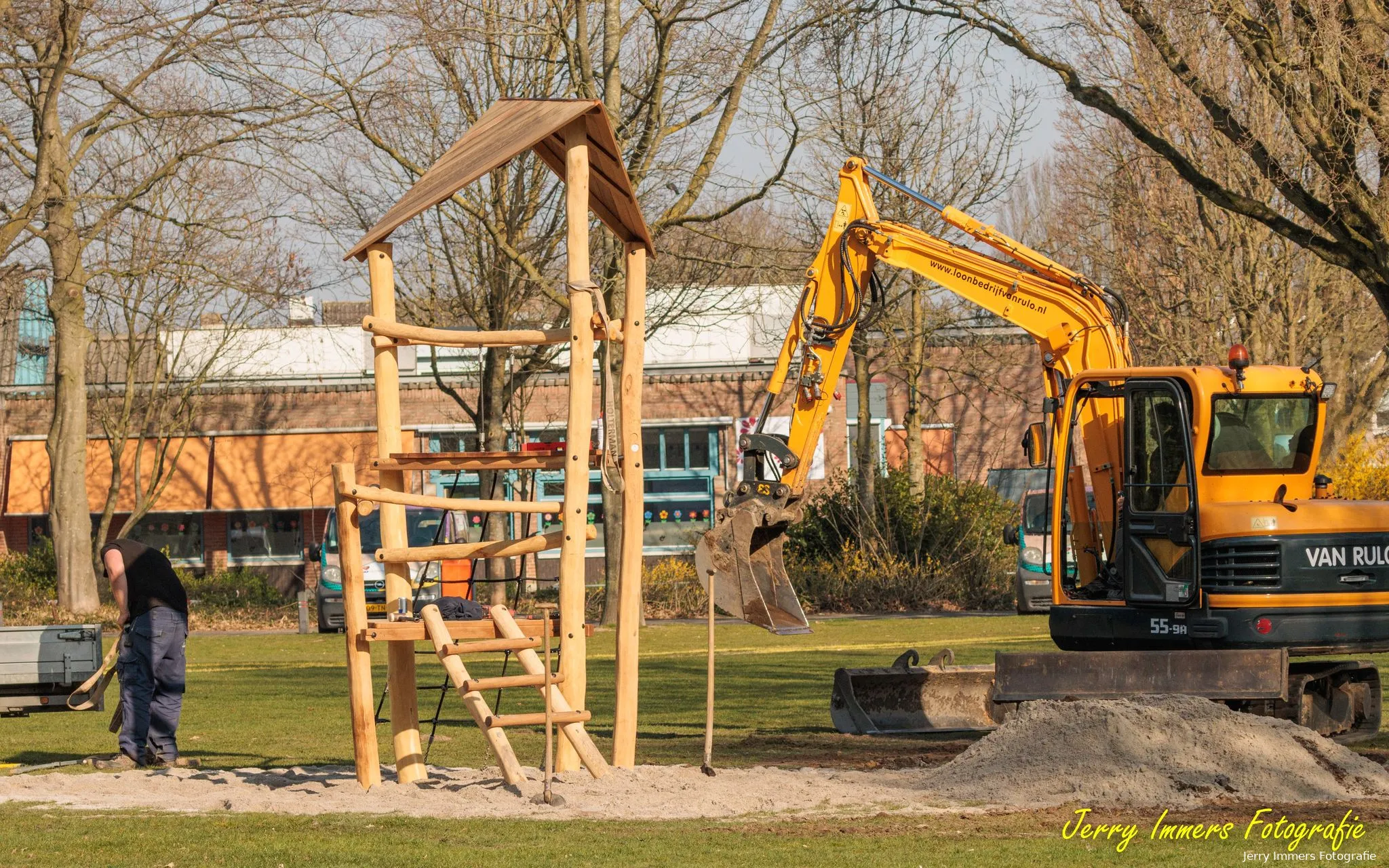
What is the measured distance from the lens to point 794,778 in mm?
10000

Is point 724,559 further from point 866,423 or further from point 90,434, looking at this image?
point 90,434

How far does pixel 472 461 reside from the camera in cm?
960

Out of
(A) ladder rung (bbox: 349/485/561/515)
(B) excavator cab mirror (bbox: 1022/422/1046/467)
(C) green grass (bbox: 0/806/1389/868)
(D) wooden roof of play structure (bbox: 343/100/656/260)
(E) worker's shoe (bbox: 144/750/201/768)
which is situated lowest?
(E) worker's shoe (bbox: 144/750/201/768)

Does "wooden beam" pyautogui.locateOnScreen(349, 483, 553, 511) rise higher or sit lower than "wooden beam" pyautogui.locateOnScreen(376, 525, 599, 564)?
higher

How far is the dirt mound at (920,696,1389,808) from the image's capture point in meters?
9.51

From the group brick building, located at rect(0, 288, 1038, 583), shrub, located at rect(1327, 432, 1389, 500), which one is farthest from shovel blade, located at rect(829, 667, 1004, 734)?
brick building, located at rect(0, 288, 1038, 583)

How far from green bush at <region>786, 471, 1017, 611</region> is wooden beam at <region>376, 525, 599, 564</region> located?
20.2 metres

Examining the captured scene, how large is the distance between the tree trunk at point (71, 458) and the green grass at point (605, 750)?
20.4 ft

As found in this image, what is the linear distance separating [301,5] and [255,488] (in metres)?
19.1

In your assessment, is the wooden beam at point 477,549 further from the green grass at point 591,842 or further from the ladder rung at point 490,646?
the green grass at point 591,842

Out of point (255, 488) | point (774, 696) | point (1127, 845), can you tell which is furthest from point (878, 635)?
point (255, 488)

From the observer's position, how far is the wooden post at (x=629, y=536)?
10008 mm

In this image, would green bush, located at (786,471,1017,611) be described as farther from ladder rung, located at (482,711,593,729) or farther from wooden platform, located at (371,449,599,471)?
ladder rung, located at (482,711,593,729)

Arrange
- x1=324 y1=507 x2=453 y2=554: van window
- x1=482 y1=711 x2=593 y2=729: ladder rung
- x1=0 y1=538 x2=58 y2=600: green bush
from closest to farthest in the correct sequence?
x1=482 y1=711 x2=593 y2=729: ladder rung, x1=324 y1=507 x2=453 y2=554: van window, x1=0 y1=538 x2=58 y2=600: green bush
